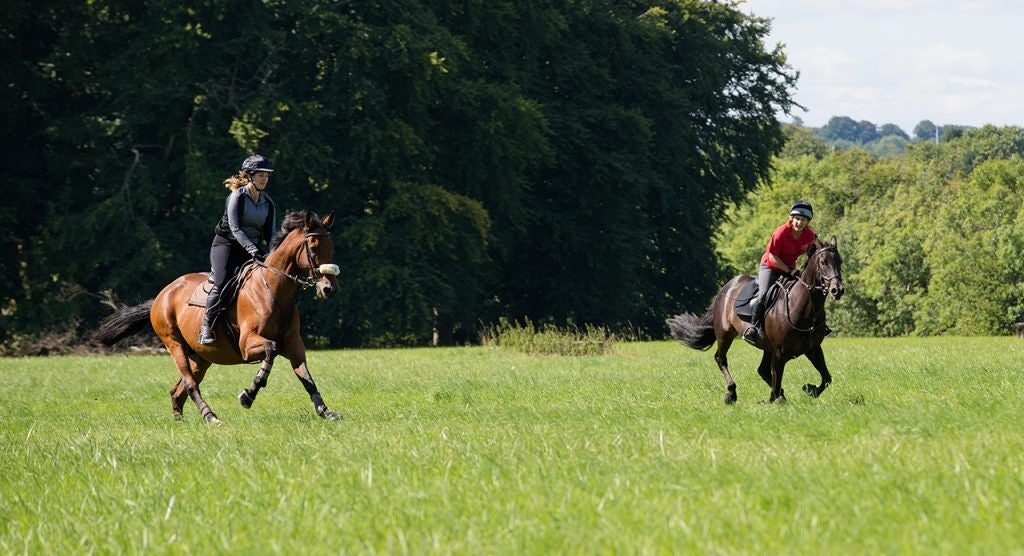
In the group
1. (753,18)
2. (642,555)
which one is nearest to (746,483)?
(642,555)

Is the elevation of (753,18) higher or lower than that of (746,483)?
higher

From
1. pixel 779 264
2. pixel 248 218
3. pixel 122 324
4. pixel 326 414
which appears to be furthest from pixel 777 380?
pixel 122 324

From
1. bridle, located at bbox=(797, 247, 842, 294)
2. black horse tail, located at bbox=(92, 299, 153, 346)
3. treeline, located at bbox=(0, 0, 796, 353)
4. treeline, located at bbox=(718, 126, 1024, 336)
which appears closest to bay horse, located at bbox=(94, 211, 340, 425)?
black horse tail, located at bbox=(92, 299, 153, 346)

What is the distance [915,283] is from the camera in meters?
93.3

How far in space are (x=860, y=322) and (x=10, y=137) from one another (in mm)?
70664

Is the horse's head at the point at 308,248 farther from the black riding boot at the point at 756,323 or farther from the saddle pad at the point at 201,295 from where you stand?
the black riding boot at the point at 756,323

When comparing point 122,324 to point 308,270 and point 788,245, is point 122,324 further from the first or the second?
point 788,245

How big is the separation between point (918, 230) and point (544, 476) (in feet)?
295

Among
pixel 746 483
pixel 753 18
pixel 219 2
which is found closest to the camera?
pixel 746 483

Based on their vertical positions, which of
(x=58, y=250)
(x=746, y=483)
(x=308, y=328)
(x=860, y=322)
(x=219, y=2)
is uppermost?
(x=219, y=2)

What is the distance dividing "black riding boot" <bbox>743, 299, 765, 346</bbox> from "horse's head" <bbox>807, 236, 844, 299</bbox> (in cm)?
94

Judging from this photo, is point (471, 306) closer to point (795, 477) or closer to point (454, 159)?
point (454, 159)

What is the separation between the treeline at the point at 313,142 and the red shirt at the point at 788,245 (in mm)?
20683

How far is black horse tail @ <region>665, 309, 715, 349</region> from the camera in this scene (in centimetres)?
1767
